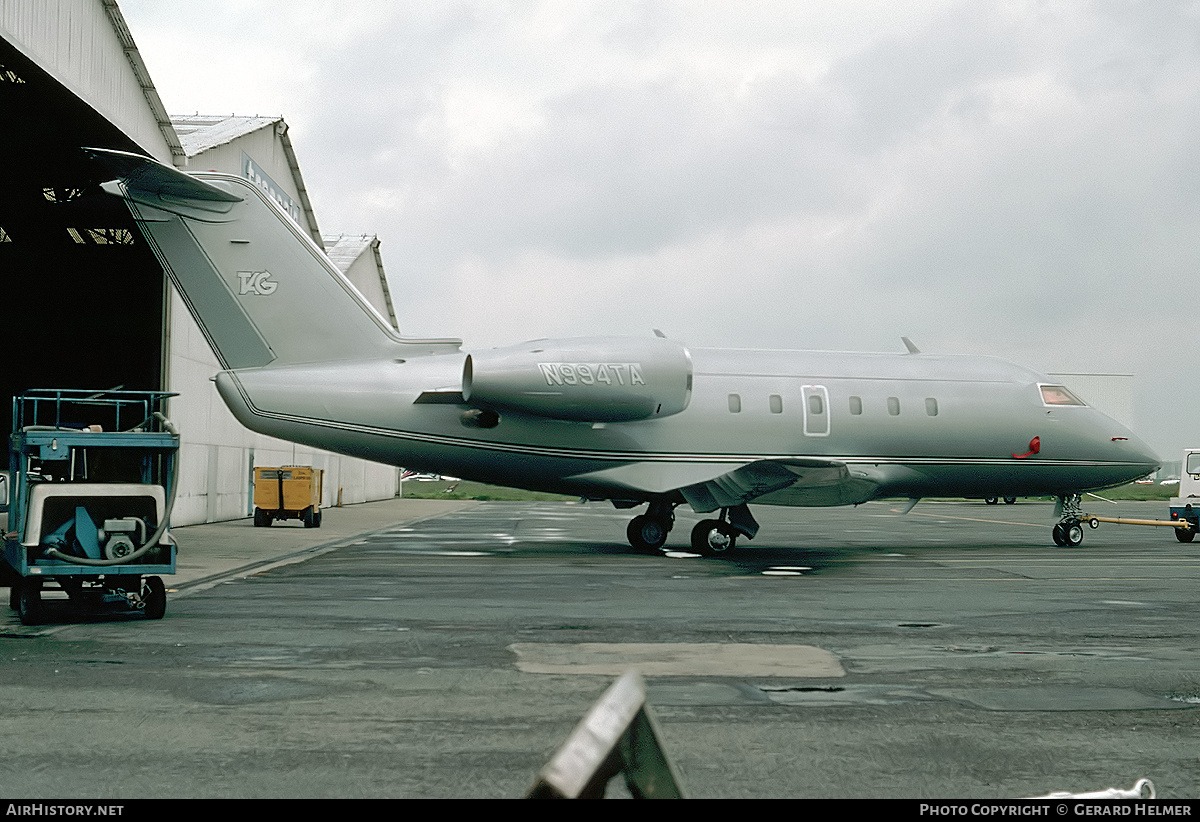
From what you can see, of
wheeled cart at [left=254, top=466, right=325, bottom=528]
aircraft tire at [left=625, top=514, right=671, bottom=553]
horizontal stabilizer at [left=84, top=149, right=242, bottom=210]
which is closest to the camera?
horizontal stabilizer at [left=84, top=149, right=242, bottom=210]

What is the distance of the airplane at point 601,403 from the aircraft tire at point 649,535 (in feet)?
0.15

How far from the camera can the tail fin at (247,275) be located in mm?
16344

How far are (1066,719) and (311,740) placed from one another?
4544 millimetres

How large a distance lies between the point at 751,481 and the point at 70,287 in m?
21.0

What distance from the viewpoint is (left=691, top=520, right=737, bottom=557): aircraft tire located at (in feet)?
61.9

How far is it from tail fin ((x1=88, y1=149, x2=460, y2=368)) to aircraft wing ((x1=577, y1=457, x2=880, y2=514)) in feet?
17.1

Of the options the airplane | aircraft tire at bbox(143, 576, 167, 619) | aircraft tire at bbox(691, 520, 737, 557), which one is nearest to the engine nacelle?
the airplane

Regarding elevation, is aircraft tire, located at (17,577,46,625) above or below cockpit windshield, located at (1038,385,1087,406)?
below

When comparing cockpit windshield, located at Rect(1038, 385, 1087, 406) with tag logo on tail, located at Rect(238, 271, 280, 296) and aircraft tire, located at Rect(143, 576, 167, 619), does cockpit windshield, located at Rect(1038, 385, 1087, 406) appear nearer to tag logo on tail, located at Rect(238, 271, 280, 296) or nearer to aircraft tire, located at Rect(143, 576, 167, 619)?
tag logo on tail, located at Rect(238, 271, 280, 296)

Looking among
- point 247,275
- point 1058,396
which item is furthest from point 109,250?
point 1058,396

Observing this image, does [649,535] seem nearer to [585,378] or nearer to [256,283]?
[585,378]

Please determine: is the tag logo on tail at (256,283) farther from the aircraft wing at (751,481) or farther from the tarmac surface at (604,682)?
the aircraft wing at (751,481)

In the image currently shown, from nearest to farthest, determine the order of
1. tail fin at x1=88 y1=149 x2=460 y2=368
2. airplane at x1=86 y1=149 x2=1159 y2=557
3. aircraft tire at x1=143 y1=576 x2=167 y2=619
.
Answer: aircraft tire at x1=143 y1=576 x2=167 y2=619 → tail fin at x1=88 y1=149 x2=460 y2=368 → airplane at x1=86 y1=149 x2=1159 y2=557

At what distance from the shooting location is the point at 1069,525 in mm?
22781
